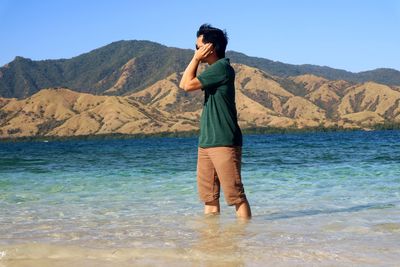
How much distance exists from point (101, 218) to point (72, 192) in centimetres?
458

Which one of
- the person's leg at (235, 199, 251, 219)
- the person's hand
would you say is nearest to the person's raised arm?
the person's hand

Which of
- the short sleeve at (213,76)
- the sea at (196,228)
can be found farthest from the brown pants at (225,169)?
the short sleeve at (213,76)

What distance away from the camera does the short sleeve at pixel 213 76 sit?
6395mm

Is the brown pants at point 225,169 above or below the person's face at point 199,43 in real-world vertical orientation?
below

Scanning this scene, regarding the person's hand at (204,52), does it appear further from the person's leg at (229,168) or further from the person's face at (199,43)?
the person's leg at (229,168)

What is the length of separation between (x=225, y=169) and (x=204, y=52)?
55.7 inches

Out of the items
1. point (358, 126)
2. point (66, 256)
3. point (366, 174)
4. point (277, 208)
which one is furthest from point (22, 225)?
point (358, 126)

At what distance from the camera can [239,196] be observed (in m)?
6.69

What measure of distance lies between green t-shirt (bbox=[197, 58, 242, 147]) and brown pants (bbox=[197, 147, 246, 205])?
Result: 105 millimetres

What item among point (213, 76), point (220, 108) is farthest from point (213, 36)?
point (220, 108)

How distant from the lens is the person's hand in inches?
257

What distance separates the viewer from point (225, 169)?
21.4 feet

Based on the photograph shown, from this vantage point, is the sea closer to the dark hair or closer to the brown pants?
the brown pants

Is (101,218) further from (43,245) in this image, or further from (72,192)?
(72,192)
